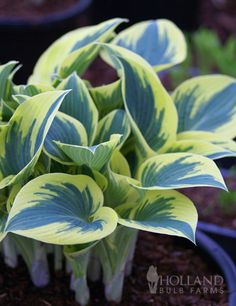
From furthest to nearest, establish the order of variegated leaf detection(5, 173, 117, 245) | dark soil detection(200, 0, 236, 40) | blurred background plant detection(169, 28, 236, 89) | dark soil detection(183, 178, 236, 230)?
dark soil detection(200, 0, 236, 40) < blurred background plant detection(169, 28, 236, 89) < dark soil detection(183, 178, 236, 230) < variegated leaf detection(5, 173, 117, 245)

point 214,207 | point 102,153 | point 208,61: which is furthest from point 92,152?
point 208,61

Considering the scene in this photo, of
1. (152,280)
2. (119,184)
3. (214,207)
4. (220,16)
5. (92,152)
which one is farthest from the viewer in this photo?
(220,16)

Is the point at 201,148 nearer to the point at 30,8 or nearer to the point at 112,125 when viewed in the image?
the point at 112,125

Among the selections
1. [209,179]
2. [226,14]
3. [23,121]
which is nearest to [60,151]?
[23,121]

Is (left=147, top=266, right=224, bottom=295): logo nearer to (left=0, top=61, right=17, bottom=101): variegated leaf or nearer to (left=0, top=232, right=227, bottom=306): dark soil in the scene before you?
(left=0, top=232, right=227, bottom=306): dark soil

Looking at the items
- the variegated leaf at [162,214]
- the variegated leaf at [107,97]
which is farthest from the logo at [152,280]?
the variegated leaf at [107,97]

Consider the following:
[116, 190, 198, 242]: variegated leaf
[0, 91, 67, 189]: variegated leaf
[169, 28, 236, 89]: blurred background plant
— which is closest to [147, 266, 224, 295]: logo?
[116, 190, 198, 242]: variegated leaf

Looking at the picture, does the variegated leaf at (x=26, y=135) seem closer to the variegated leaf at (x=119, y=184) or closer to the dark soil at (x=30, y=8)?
the variegated leaf at (x=119, y=184)

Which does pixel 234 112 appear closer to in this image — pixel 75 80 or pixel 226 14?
pixel 75 80
